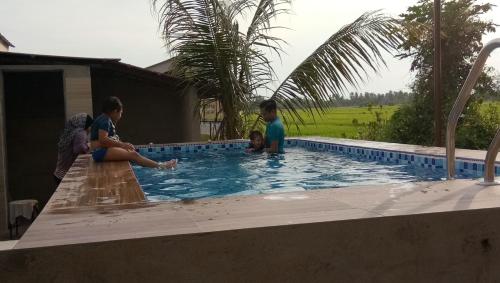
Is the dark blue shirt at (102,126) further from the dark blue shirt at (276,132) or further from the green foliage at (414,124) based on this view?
the green foliage at (414,124)

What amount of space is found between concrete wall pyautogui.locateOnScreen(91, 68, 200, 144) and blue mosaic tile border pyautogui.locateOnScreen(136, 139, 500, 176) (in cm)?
155

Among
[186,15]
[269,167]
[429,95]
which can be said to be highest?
[186,15]

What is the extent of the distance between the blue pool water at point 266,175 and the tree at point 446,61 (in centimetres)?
674

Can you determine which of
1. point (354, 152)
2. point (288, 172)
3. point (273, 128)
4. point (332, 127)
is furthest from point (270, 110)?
point (332, 127)

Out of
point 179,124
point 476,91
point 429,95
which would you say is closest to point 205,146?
point 179,124

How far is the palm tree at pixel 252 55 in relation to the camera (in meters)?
9.90

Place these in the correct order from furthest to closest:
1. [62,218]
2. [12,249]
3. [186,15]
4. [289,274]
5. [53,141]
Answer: [53,141]
[186,15]
[62,218]
[289,274]
[12,249]

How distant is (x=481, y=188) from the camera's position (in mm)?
3084

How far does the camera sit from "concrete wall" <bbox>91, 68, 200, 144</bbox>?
12.1 metres

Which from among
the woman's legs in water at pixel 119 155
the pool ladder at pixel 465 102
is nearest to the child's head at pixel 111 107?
the woman's legs in water at pixel 119 155

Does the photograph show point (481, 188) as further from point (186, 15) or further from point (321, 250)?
point (186, 15)

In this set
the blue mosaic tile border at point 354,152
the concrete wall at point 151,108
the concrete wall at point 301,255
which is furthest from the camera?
the concrete wall at point 151,108

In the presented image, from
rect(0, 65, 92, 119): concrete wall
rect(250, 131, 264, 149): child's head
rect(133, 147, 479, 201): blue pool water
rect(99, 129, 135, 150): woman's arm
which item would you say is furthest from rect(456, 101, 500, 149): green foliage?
rect(99, 129, 135, 150): woman's arm

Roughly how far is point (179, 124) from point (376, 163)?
6.29 metres
